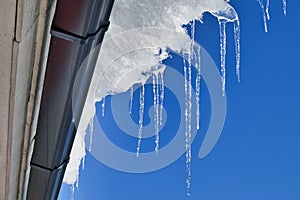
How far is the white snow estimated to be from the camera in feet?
6.03

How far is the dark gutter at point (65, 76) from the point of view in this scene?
3.40 ft

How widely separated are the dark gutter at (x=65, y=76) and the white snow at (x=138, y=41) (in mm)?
197

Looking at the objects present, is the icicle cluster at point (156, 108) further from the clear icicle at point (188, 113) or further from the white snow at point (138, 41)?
the white snow at point (138, 41)

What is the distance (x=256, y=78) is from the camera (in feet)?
11.7

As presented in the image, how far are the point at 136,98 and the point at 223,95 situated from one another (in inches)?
30.0

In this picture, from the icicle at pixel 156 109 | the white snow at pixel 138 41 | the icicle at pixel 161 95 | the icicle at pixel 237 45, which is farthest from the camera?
the icicle at pixel 156 109

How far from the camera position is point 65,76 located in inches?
46.8

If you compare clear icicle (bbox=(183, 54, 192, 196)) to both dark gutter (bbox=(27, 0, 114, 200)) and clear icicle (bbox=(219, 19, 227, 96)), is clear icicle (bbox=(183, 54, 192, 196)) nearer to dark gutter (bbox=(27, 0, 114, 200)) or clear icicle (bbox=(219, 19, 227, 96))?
clear icicle (bbox=(219, 19, 227, 96))

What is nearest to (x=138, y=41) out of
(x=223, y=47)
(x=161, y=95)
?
(x=161, y=95)

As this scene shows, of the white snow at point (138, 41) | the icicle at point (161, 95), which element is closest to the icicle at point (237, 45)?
the white snow at point (138, 41)

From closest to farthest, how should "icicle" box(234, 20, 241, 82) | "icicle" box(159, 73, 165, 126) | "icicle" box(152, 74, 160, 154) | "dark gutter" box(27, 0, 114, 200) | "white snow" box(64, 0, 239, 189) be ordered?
"dark gutter" box(27, 0, 114, 200)
"white snow" box(64, 0, 239, 189)
"icicle" box(159, 73, 165, 126)
"icicle" box(234, 20, 241, 82)
"icicle" box(152, 74, 160, 154)

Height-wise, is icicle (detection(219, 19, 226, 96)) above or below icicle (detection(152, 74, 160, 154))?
above

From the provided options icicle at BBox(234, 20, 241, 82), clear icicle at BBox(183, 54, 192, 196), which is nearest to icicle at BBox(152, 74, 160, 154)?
clear icicle at BBox(183, 54, 192, 196)

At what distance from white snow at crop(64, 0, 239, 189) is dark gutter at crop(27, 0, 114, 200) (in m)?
0.20
